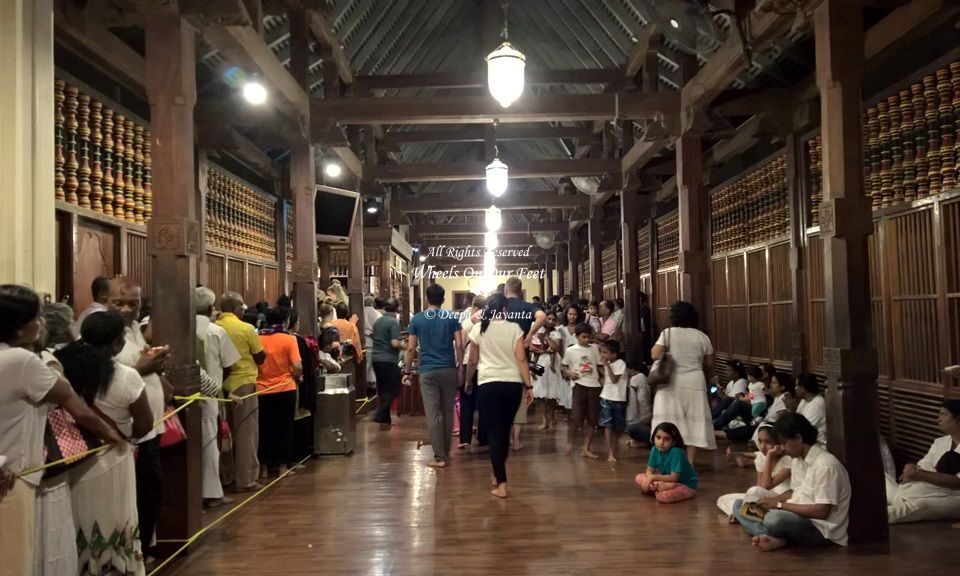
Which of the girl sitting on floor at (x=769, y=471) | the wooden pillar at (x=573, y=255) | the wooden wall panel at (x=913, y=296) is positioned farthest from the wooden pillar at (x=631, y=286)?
the wooden pillar at (x=573, y=255)

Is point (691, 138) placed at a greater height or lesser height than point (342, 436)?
greater

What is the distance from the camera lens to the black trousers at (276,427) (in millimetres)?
5574

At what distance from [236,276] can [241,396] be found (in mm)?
4161

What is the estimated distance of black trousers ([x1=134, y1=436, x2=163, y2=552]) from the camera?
3539 mm

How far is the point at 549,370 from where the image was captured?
28.0ft

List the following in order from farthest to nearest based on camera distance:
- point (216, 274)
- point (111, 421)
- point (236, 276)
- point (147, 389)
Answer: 1. point (236, 276)
2. point (216, 274)
3. point (147, 389)
4. point (111, 421)

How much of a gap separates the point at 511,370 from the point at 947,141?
11.0 feet

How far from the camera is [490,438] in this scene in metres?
5.05

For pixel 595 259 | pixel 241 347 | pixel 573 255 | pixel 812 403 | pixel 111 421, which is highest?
pixel 573 255

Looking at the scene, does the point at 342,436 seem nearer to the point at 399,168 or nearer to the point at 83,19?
the point at 83,19

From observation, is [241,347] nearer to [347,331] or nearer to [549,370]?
[347,331]

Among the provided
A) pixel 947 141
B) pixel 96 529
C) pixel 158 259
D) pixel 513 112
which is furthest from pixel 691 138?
pixel 96 529

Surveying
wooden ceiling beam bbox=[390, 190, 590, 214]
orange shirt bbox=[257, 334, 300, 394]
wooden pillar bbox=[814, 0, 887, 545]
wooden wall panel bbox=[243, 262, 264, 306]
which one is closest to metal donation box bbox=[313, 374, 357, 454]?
orange shirt bbox=[257, 334, 300, 394]

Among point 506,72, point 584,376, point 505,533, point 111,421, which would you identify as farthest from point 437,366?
point 111,421
